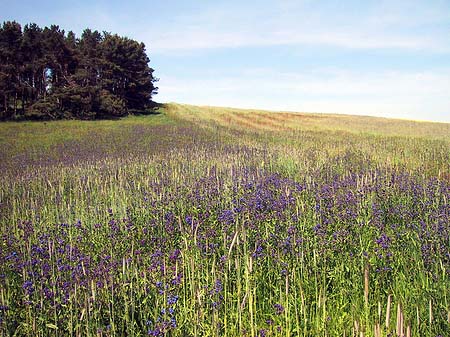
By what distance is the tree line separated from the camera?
1241 inches

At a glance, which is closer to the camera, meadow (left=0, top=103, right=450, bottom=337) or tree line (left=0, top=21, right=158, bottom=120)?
meadow (left=0, top=103, right=450, bottom=337)

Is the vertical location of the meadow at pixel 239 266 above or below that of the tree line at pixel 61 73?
below

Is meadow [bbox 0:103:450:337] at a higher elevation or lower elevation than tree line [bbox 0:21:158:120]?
lower

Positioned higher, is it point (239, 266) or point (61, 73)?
point (61, 73)

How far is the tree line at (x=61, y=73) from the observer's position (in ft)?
103

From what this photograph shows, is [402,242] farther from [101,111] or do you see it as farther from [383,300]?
[101,111]

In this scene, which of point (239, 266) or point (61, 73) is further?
point (61, 73)

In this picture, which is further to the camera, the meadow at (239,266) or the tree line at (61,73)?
the tree line at (61,73)

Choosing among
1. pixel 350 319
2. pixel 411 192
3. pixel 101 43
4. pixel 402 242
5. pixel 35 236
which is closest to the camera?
pixel 350 319

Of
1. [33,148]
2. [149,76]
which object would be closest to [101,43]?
[149,76]

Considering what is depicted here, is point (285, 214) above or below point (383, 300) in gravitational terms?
above

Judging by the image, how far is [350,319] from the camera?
3.11 metres

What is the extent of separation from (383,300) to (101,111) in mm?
36447

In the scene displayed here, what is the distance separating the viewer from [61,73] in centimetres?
3603
